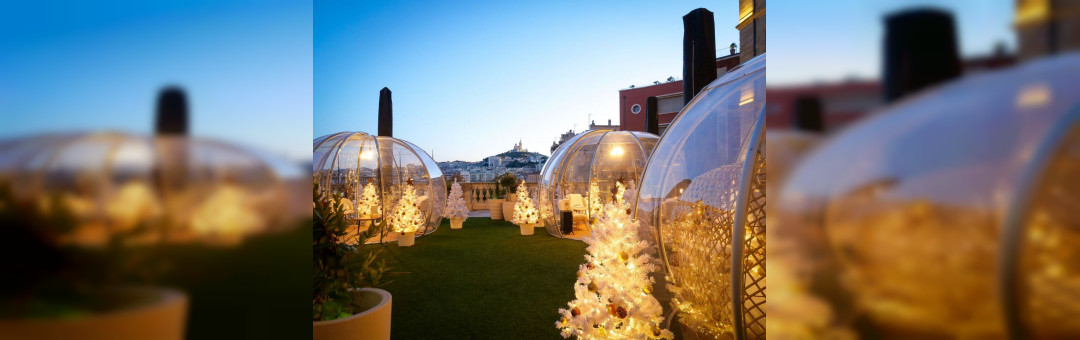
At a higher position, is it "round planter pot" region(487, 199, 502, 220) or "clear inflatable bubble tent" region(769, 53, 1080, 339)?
"clear inflatable bubble tent" region(769, 53, 1080, 339)

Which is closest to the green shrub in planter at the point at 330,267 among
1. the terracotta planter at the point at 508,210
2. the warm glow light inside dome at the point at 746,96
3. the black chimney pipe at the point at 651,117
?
the warm glow light inside dome at the point at 746,96

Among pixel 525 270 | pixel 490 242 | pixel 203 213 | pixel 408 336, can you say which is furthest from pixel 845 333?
pixel 490 242

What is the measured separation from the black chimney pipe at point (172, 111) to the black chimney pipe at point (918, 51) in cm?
77

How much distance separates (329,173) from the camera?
798cm

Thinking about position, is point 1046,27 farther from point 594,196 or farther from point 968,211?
point 594,196

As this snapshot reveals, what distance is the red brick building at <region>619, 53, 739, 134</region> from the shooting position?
25.6 meters

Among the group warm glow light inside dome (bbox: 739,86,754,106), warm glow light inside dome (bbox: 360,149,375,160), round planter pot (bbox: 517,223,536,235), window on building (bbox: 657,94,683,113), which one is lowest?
round planter pot (bbox: 517,223,536,235)

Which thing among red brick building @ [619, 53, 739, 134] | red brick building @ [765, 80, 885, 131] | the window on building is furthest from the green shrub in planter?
the window on building

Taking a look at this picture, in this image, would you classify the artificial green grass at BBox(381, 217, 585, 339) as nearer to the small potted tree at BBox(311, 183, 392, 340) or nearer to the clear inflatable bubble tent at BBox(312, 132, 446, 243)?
the small potted tree at BBox(311, 183, 392, 340)

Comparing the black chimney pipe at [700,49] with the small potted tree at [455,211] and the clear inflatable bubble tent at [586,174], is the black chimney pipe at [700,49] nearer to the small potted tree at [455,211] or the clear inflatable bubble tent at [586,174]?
the clear inflatable bubble tent at [586,174]

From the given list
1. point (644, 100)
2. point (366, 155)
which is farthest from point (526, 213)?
point (644, 100)

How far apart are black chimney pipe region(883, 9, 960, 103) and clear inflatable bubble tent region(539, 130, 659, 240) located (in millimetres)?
7369

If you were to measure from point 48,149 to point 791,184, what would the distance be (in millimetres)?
825

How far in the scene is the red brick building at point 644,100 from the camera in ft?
84.1
